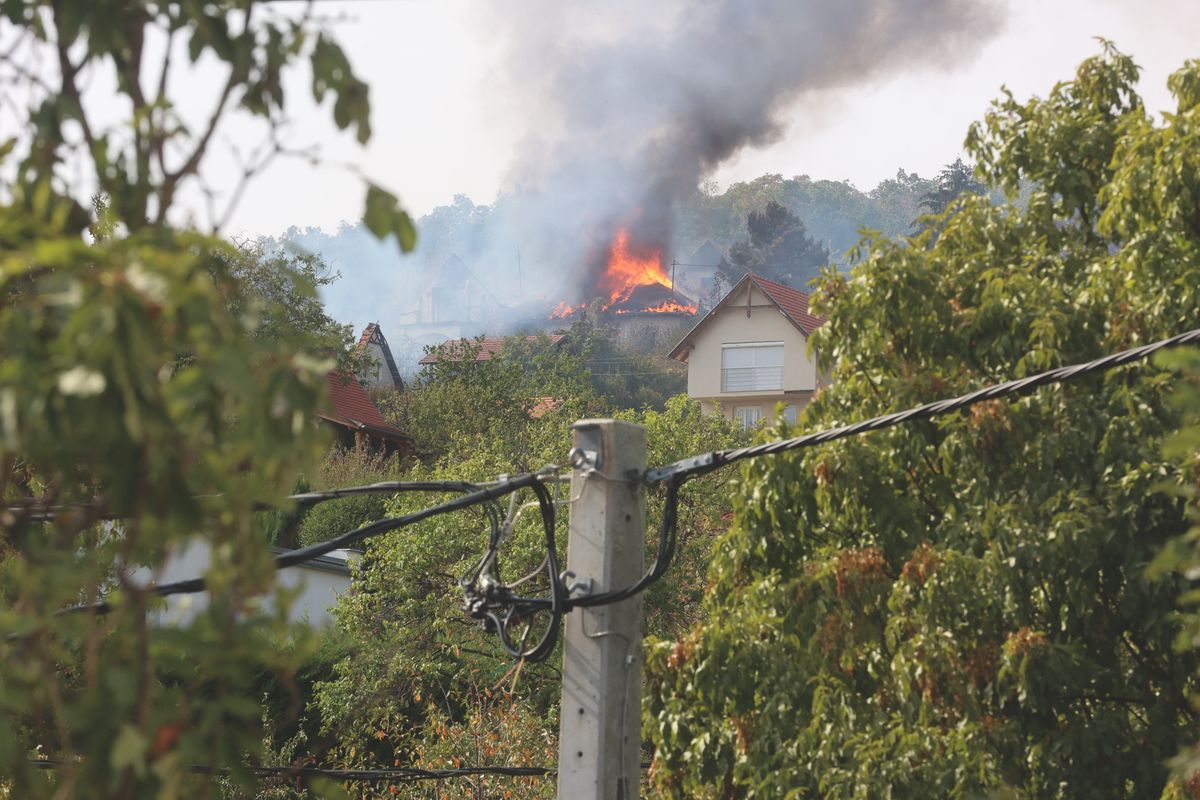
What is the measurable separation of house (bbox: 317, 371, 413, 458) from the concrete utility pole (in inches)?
1648

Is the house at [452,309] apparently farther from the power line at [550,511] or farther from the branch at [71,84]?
the branch at [71,84]

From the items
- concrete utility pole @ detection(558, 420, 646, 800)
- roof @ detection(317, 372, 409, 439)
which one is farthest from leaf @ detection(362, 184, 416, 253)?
roof @ detection(317, 372, 409, 439)

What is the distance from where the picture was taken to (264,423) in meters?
2.10

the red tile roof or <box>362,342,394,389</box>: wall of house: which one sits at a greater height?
the red tile roof

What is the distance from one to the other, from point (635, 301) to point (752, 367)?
5438cm

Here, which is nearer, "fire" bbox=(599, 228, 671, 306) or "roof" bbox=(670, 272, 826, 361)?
"roof" bbox=(670, 272, 826, 361)

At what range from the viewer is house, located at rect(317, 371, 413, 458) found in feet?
160

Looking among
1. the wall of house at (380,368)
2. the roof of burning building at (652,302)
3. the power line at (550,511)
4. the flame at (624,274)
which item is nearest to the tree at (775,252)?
the roof of burning building at (652,302)

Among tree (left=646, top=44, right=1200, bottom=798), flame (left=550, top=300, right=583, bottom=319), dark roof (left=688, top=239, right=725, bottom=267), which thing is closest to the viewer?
tree (left=646, top=44, right=1200, bottom=798)

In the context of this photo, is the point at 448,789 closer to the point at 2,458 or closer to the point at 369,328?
the point at 2,458

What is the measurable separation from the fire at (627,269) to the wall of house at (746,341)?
58.7 meters

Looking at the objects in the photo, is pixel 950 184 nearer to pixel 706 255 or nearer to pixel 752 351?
pixel 706 255

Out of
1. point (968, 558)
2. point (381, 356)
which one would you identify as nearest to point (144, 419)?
point (968, 558)

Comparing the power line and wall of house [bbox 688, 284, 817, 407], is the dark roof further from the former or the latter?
the power line
